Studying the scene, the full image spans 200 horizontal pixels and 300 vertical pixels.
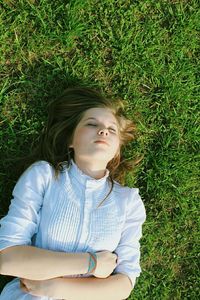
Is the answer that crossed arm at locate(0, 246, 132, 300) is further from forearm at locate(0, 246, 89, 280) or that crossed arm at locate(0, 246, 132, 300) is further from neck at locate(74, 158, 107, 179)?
neck at locate(74, 158, 107, 179)

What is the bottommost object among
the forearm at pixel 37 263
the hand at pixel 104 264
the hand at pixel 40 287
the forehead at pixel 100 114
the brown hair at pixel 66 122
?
the hand at pixel 40 287

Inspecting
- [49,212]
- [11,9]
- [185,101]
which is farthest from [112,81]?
[49,212]

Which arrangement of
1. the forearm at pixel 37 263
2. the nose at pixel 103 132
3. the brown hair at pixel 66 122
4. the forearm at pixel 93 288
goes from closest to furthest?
the forearm at pixel 37 263 → the forearm at pixel 93 288 → the nose at pixel 103 132 → the brown hair at pixel 66 122

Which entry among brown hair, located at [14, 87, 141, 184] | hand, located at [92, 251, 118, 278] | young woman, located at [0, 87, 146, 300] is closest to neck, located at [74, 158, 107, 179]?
young woman, located at [0, 87, 146, 300]

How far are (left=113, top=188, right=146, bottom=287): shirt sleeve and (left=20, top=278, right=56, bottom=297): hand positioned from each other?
0.61 meters

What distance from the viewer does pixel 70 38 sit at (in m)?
4.21

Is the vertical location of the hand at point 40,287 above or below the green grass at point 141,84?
below

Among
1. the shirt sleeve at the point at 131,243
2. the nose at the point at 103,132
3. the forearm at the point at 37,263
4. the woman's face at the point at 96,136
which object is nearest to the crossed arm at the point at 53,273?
the forearm at the point at 37,263

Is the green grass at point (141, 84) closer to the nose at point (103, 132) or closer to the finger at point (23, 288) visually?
the finger at point (23, 288)

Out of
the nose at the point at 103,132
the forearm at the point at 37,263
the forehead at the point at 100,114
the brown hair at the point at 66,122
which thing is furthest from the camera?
the brown hair at the point at 66,122

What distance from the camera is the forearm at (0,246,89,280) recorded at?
3432mm

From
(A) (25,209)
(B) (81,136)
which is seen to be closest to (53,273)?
(A) (25,209)

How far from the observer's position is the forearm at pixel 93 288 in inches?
140

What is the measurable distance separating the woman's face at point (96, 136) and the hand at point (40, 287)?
1.02 meters
